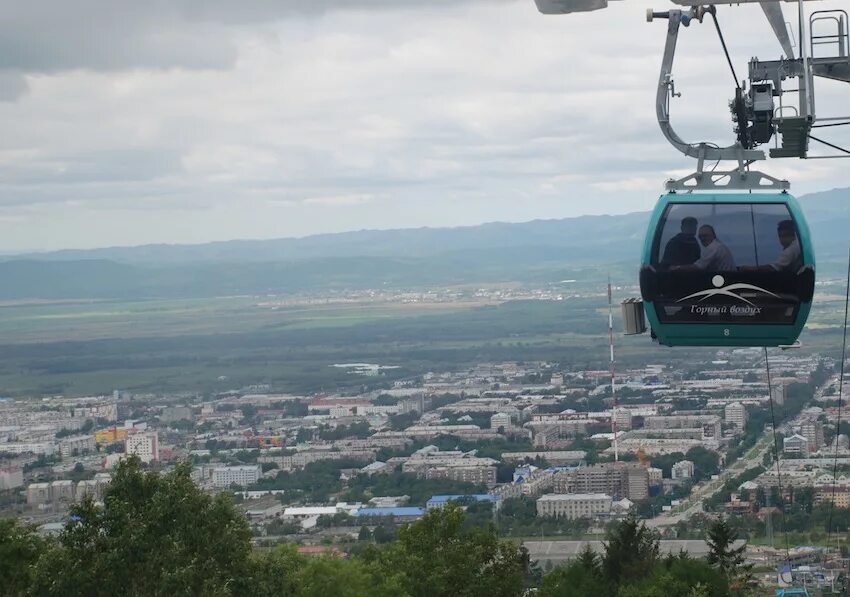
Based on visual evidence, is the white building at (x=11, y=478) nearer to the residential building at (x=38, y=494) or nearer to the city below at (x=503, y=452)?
the city below at (x=503, y=452)

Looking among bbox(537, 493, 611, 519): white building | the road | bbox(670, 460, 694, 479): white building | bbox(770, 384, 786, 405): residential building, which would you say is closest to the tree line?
the road

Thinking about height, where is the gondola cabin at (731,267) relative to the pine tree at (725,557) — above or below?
above

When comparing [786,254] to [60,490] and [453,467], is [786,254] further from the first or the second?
[453,467]

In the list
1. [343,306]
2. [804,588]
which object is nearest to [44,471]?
[804,588]

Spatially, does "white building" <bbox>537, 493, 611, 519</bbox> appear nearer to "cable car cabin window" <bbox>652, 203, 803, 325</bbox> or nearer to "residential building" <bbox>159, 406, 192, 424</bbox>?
"residential building" <bbox>159, 406, 192, 424</bbox>

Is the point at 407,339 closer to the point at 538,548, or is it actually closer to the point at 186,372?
the point at 186,372

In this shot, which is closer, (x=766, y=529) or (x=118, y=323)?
(x=766, y=529)

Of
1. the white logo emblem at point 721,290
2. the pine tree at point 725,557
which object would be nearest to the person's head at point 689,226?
the white logo emblem at point 721,290
